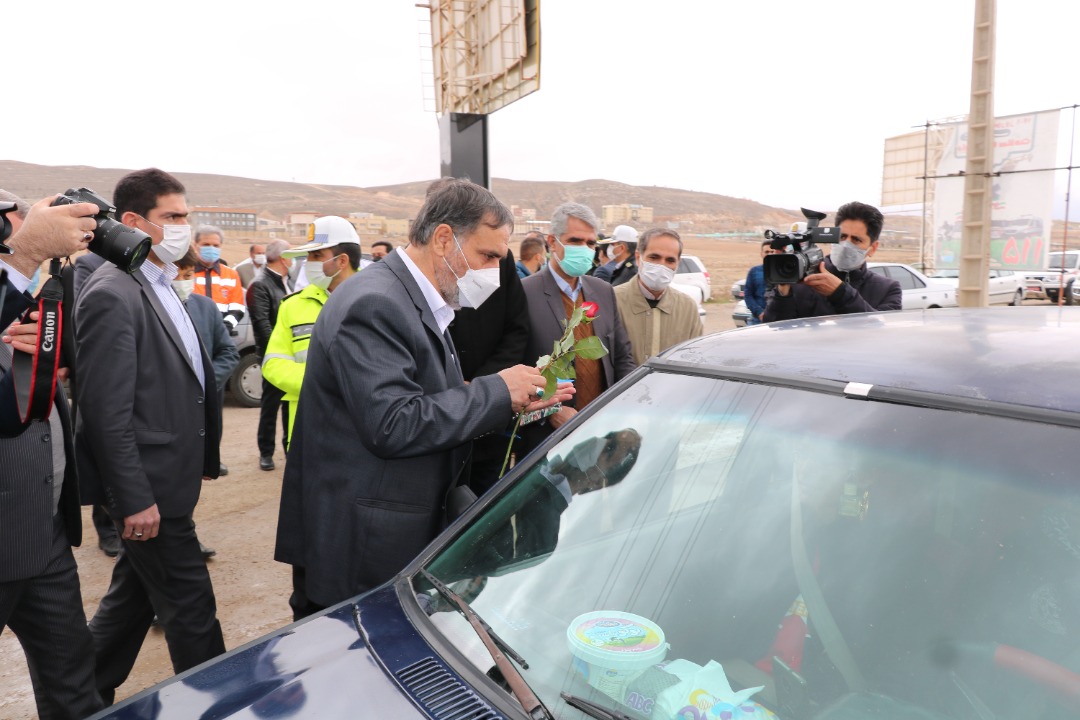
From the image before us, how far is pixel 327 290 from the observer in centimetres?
397

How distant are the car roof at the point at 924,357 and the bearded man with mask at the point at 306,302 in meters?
2.34

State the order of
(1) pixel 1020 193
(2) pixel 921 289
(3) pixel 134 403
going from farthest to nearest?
(2) pixel 921 289, (1) pixel 1020 193, (3) pixel 134 403

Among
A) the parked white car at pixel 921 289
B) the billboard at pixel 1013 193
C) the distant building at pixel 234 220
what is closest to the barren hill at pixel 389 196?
the distant building at pixel 234 220

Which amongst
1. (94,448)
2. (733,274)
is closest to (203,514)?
(94,448)

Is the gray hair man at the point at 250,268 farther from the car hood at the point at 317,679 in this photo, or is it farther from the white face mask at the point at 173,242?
the car hood at the point at 317,679

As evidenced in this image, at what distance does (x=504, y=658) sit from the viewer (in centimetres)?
141

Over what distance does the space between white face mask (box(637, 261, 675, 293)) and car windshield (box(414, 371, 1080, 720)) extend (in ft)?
7.94

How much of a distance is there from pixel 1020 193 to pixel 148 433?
8287mm

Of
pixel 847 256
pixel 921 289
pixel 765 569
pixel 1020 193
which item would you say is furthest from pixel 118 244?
pixel 921 289

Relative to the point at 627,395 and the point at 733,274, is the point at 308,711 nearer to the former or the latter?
the point at 627,395

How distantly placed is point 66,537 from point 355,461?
3.16 feet

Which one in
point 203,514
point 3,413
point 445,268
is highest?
point 445,268

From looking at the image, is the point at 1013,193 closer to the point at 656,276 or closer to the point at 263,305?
Result: the point at 656,276

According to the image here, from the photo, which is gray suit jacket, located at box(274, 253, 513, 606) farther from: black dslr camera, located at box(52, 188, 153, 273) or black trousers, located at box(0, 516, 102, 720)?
black trousers, located at box(0, 516, 102, 720)
